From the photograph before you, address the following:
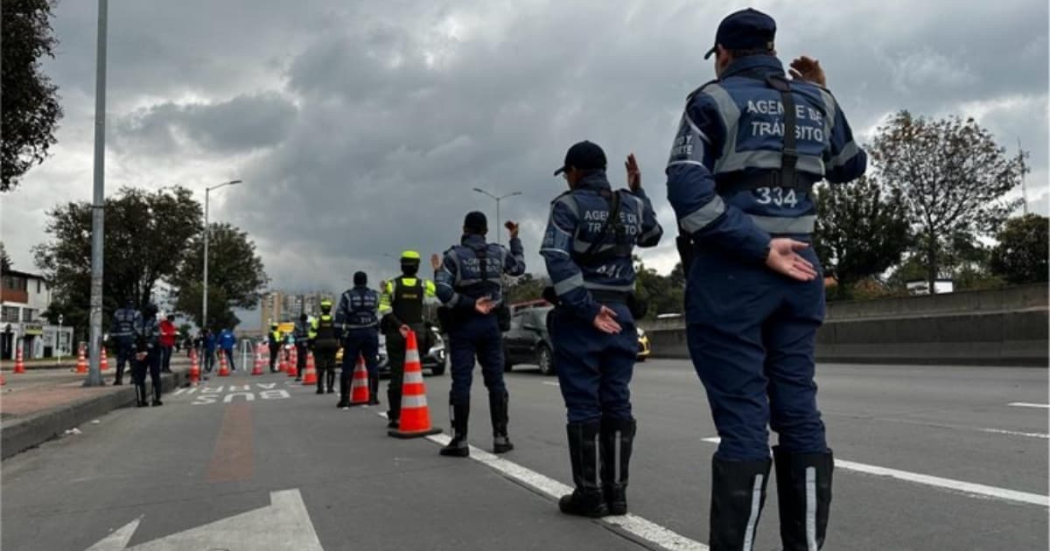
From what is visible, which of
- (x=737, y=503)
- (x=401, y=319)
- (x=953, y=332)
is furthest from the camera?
(x=953, y=332)

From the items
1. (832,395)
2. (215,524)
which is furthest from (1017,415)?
(215,524)

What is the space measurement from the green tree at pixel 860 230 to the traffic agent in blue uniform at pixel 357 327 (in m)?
30.6

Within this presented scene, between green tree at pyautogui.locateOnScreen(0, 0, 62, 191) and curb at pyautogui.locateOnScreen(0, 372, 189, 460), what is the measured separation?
313cm

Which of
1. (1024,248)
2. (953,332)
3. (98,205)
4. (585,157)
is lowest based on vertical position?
(953,332)

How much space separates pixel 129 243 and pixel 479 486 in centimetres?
4083

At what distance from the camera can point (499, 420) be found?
21.7ft

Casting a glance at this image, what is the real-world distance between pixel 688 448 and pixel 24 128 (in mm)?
8934

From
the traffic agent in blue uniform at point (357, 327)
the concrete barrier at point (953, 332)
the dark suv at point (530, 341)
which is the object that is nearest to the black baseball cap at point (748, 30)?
the traffic agent in blue uniform at point (357, 327)

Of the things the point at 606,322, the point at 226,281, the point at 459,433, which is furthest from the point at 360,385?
the point at 226,281

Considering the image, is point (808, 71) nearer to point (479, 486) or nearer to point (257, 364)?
point (479, 486)

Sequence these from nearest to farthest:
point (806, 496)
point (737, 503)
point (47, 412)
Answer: point (737, 503) → point (806, 496) → point (47, 412)

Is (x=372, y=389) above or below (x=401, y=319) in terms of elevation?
below

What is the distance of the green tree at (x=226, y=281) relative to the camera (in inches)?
2336

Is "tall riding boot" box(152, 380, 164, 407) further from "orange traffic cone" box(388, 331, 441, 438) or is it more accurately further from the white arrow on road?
the white arrow on road
